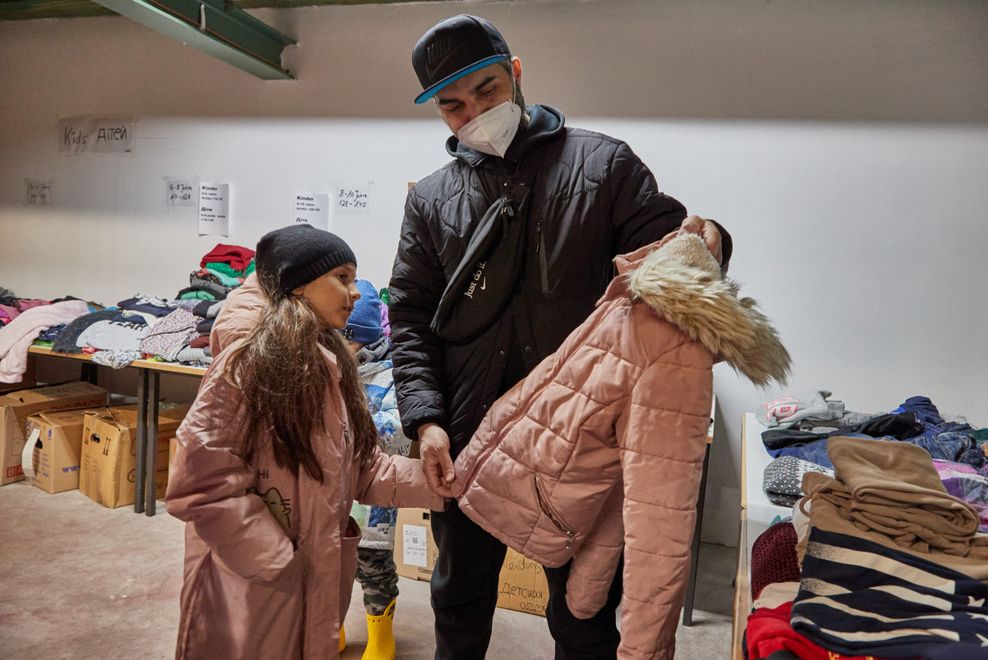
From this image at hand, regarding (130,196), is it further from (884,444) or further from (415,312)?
(884,444)

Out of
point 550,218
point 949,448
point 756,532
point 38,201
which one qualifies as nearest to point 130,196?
point 38,201

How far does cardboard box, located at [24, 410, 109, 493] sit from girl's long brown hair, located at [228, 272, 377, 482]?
267cm

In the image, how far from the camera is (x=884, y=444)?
1191mm

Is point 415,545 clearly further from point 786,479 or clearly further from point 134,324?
point 134,324

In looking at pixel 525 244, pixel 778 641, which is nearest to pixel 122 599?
pixel 525 244

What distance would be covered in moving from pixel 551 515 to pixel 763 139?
92.9 inches

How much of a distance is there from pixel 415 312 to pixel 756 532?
0.84m

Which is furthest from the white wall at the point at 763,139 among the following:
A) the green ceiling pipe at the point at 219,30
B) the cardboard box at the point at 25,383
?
the cardboard box at the point at 25,383

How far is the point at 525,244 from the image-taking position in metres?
1.25

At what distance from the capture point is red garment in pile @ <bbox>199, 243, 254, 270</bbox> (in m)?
3.66

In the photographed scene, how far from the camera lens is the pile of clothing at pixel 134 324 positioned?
3.19 metres

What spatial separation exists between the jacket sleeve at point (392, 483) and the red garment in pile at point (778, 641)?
693 mm

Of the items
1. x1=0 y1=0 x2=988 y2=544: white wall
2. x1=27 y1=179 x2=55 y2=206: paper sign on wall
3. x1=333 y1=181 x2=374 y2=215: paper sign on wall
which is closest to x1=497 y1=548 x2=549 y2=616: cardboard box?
x1=0 y1=0 x2=988 y2=544: white wall

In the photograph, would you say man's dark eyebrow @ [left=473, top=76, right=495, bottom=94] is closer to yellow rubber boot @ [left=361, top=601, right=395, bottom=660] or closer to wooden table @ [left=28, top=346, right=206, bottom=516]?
yellow rubber boot @ [left=361, top=601, right=395, bottom=660]
